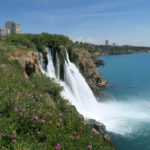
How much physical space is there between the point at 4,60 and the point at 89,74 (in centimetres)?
2445

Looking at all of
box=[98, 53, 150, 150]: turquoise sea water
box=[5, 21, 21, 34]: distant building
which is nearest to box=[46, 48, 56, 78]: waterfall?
box=[98, 53, 150, 150]: turquoise sea water

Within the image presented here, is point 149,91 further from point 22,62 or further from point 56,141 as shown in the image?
point 56,141

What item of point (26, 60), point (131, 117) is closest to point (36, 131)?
point (26, 60)

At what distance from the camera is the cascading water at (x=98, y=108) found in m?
18.3

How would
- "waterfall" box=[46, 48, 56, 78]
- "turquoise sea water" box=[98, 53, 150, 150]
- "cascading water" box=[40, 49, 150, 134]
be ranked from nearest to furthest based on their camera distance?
1. "turquoise sea water" box=[98, 53, 150, 150]
2. "cascading water" box=[40, 49, 150, 134]
3. "waterfall" box=[46, 48, 56, 78]

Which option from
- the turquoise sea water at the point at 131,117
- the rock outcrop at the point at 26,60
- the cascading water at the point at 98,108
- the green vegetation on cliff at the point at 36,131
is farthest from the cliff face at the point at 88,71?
the green vegetation on cliff at the point at 36,131

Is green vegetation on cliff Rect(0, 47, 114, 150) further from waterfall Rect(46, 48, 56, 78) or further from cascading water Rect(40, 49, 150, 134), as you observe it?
waterfall Rect(46, 48, 56, 78)

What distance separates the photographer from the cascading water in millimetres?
18266

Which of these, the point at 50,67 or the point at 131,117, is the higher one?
the point at 50,67

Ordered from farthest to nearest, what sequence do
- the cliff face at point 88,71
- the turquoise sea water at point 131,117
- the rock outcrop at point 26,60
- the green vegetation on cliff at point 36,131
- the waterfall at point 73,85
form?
the cliff face at point 88,71, the waterfall at point 73,85, the turquoise sea water at point 131,117, the rock outcrop at point 26,60, the green vegetation on cliff at point 36,131

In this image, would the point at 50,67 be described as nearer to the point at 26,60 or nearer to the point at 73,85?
the point at 73,85

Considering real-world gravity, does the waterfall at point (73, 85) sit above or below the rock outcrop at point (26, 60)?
below

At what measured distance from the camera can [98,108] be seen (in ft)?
76.4

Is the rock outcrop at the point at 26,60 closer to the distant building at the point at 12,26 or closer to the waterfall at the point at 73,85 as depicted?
the waterfall at the point at 73,85
